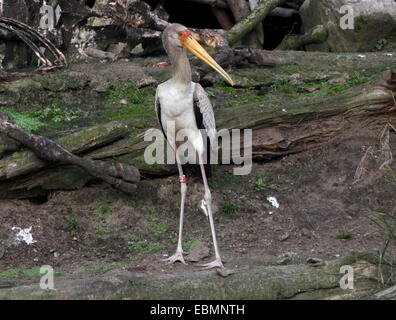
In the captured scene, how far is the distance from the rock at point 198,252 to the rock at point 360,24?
202 inches

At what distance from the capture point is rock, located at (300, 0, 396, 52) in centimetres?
1144

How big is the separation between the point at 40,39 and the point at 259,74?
264cm

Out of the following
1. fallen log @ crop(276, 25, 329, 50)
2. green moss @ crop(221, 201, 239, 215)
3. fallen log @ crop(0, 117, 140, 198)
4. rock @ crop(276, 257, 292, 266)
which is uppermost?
fallen log @ crop(276, 25, 329, 50)

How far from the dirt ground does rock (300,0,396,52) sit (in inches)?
109

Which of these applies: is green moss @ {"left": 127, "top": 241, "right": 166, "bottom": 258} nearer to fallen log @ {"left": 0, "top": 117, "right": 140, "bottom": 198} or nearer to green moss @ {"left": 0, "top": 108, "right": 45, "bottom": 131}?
fallen log @ {"left": 0, "top": 117, "right": 140, "bottom": 198}

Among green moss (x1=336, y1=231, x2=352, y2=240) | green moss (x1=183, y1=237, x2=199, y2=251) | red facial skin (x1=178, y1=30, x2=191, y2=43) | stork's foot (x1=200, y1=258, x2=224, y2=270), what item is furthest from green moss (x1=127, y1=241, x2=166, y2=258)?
red facial skin (x1=178, y1=30, x2=191, y2=43)

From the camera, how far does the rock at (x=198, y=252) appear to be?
718cm

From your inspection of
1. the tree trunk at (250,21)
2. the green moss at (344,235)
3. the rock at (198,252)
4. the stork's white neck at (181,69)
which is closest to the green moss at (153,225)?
the rock at (198,252)

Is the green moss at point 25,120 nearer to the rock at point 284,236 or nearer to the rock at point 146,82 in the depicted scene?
the rock at point 146,82

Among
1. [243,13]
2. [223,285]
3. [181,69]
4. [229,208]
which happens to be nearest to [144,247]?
[229,208]

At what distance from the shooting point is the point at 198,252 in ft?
23.9

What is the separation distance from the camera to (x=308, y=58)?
35.3ft

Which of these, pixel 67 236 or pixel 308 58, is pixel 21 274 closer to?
pixel 67 236

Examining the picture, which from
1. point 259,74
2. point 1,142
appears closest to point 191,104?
point 1,142
